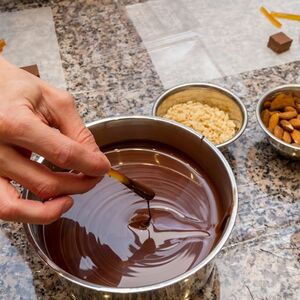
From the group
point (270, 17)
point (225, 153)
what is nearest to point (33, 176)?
point (225, 153)

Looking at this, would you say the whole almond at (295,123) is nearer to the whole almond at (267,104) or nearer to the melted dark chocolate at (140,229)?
the whole almond at (267,104)

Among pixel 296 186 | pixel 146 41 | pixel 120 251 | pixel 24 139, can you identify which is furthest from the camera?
pixel 146 41

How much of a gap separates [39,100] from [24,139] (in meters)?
0.11

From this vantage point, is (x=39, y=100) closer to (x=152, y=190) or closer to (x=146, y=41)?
(x=152, y=190)

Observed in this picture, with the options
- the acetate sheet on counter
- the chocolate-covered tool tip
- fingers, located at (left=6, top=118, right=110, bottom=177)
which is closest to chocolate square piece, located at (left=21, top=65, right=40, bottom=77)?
the acetate sheet on counter

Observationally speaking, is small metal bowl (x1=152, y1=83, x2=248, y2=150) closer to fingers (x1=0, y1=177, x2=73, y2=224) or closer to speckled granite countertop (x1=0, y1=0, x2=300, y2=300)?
speckled granite countertop (x1=0, y1=0, x2=300, y2=300)

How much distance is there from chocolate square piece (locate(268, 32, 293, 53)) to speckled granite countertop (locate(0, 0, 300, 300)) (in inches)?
2.7

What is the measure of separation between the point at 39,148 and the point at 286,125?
69cm

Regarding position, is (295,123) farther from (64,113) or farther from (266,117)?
(64,113)

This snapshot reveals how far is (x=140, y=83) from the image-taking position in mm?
1333

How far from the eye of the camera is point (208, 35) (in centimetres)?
150

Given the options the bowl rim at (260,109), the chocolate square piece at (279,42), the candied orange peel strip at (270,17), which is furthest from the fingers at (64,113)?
the candied orange peel strip at (270,17)

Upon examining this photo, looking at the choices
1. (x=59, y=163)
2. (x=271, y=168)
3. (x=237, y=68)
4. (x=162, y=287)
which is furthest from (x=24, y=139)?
(x=237, y=68)

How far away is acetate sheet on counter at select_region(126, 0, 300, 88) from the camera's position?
139 centimetres
